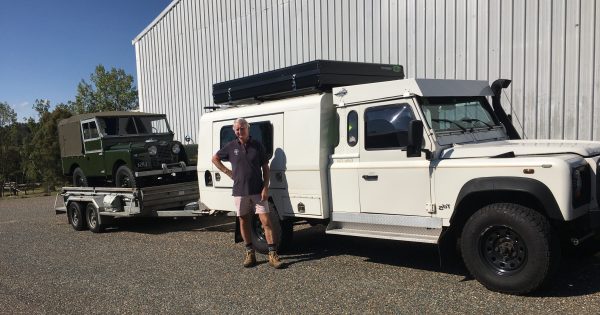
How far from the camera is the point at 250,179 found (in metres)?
6.38

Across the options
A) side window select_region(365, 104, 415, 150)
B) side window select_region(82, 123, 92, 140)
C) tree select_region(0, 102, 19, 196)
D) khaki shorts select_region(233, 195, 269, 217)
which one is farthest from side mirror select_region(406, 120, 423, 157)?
tree select_region(0, 102, 19, 196)

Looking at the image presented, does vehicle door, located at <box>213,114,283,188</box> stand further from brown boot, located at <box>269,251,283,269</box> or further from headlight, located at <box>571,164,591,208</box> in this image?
headlight, located at <box>571,164,591,208</box>

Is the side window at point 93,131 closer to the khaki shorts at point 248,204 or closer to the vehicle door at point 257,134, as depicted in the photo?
the vehicle door at point 257,134

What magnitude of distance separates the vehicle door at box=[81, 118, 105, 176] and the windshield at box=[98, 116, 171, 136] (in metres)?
0.23

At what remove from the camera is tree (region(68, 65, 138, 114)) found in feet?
140

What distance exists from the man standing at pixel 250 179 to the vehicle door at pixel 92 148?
5669mm

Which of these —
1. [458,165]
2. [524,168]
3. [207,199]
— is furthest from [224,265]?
[524,168]

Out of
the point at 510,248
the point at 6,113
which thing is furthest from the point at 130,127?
the point at 6,113

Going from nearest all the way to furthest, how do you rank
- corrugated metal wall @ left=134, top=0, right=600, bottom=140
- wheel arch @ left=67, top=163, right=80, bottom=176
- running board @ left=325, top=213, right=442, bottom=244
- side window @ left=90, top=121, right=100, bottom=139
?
running board @ left=325, top=213, right=442, bottom=244 < corrugated metal wall @ left=134, top=0, right=600, bottom=140 < side window @ left=90, top=121, right=100, bottom=139 < wheel arch @ left=67, top=163, right=80, bottom=176

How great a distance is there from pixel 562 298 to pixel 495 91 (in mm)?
2956

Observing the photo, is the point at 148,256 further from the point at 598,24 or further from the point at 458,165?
the point at 598,24

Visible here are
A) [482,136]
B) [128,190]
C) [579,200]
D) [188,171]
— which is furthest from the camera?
[188,171]

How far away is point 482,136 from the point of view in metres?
6.01

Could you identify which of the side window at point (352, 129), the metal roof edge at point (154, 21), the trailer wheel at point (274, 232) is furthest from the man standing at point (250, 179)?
the metal roof edge at point (154, 21)
